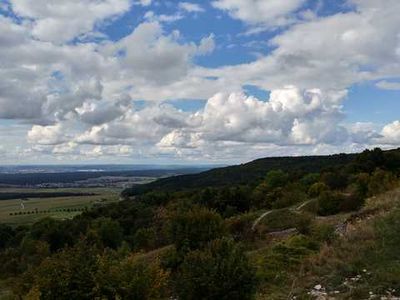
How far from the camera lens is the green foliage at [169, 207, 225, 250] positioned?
80.6ft

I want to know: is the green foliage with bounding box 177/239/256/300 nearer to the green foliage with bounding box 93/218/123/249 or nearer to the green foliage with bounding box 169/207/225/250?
the green foliage with bounding box 169/207/225/250

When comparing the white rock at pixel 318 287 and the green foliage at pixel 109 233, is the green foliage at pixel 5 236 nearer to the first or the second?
the green foliage at pixel 109 233

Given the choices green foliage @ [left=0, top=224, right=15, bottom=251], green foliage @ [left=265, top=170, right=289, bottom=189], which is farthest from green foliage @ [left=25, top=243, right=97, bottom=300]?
green foliage @ [left=0, top=224, right=15, bottom=251]

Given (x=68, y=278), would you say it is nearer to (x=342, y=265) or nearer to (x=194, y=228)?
(x=194, y=228)

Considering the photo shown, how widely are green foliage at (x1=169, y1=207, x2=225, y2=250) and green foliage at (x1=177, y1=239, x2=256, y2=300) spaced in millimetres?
7354

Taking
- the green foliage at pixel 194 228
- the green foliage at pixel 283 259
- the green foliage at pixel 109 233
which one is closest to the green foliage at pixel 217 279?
the green foliage at pixel 283 259

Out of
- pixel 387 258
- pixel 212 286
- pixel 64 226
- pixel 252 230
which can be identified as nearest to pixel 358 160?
pixel 252 230

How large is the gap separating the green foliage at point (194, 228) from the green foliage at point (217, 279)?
24.1ft

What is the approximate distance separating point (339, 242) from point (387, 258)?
346cm

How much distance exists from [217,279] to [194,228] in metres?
8.67

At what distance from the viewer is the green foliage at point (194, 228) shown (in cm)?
2458

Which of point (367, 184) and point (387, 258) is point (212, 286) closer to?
point (387, 258)

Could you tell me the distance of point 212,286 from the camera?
52.5 ft

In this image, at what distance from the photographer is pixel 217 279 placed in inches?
635
